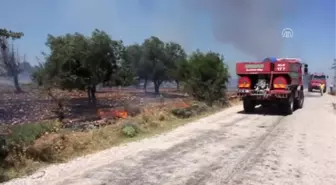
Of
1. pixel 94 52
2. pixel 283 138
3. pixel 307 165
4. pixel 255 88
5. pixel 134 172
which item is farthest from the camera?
pixel 94 52

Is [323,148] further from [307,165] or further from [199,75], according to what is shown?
[199,75]

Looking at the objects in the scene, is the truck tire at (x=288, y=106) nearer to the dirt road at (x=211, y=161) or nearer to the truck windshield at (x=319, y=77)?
the dirt road at (x=211, y=161)

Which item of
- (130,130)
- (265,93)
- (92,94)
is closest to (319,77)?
(92,94)

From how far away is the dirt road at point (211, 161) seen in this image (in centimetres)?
669

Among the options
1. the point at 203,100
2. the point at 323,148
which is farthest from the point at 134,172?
the point at 203,100

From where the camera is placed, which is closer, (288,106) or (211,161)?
(211,161)

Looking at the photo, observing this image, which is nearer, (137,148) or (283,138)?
(137,148)

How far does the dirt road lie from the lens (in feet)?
21.9

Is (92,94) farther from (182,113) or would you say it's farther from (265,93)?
(265,93)

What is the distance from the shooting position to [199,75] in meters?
23.8

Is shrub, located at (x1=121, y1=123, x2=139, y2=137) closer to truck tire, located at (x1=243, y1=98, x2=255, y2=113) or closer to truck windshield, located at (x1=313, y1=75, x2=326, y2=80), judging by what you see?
truck tire, located at (x1=243, y1=98, x2=255, y2=113)

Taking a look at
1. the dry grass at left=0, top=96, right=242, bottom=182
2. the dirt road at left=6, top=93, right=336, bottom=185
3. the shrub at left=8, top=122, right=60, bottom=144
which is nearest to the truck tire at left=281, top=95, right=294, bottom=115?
the dirt road at left=6, top=93, right=336, bottom=185

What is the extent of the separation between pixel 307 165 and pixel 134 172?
3738 mm

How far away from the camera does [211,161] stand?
8133 millimetres
